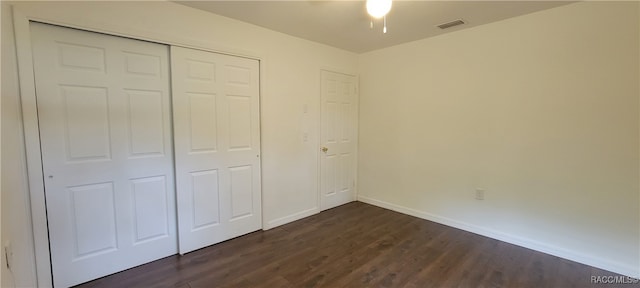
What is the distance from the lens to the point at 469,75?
3.12m

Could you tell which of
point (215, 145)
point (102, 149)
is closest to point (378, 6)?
point (215, 145)

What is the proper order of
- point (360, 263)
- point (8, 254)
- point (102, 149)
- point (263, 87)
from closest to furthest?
point (8, 254) → point (102, 149) → point (360, 263) → point (263, 87)

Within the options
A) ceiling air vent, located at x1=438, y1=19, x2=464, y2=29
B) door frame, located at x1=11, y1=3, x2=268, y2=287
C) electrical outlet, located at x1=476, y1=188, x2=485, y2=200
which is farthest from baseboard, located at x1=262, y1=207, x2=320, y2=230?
ceiling air vent, located at x1=438, y1=19, x2=464, y2=29

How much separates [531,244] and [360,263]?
178 cm

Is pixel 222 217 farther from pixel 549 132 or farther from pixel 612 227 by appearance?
pixel 612 227

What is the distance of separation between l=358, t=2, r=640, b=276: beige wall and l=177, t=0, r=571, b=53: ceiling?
244 mm

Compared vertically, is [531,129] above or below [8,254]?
above

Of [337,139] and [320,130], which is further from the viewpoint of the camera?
[337,139]

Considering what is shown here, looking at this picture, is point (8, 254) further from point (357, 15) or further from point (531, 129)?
point (531, 129)

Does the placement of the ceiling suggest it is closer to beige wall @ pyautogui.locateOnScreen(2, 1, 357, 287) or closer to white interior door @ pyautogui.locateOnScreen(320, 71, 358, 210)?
beige wall @ pyautogui.locateOnScreen(2, 1, 357, 287)

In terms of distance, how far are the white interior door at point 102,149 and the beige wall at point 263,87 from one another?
139mm

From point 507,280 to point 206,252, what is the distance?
264 centimetres

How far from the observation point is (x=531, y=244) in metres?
2.79

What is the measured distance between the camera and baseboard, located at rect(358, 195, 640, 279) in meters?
2.36
